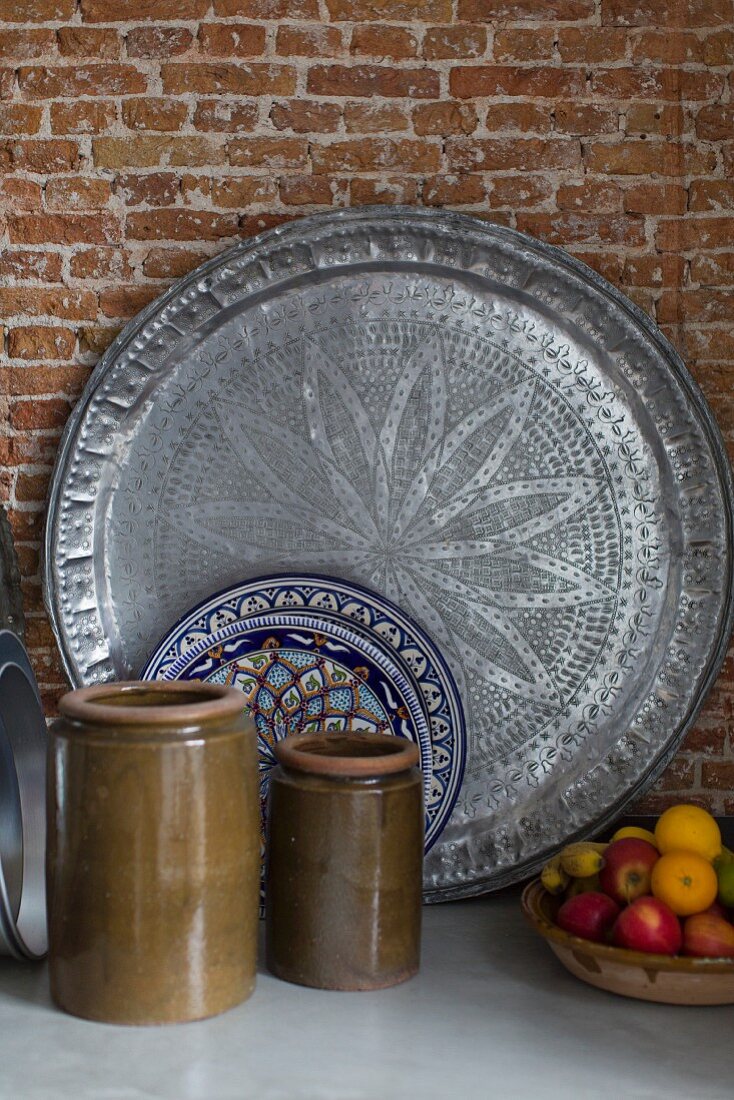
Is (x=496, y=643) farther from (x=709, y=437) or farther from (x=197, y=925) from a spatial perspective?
(x=197, y=925)

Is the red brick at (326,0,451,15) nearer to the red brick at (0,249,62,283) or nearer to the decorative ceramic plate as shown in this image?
the red brick at (0,249,62,283)

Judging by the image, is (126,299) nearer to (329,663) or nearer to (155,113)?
(155,113)

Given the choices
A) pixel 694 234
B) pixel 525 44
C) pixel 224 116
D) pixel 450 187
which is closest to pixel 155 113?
pixel 224 116

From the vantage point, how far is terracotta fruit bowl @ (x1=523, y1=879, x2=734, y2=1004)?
43.0 inches

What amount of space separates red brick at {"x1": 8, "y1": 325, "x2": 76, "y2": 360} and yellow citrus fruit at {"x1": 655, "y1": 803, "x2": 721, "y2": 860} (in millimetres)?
1025

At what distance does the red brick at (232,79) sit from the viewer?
150cm

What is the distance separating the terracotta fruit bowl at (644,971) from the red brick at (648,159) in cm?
102

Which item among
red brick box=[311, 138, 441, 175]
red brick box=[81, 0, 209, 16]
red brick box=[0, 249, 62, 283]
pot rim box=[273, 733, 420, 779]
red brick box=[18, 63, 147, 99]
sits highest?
red brick box=[81, 0, 209, 16]

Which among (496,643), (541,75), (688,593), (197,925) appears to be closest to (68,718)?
(197,925)

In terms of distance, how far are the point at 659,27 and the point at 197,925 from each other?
4.36ft

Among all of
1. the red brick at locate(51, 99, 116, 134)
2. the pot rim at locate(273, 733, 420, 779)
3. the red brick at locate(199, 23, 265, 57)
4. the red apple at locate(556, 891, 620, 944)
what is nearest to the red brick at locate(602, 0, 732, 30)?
the red brick at locate(199, 23, 265, 57)

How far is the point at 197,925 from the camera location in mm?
1069

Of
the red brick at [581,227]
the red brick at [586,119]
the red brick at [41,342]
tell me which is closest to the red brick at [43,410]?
the red brick at [41,342]

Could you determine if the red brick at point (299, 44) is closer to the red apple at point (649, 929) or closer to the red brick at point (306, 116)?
the red brick at point (306, 116)
